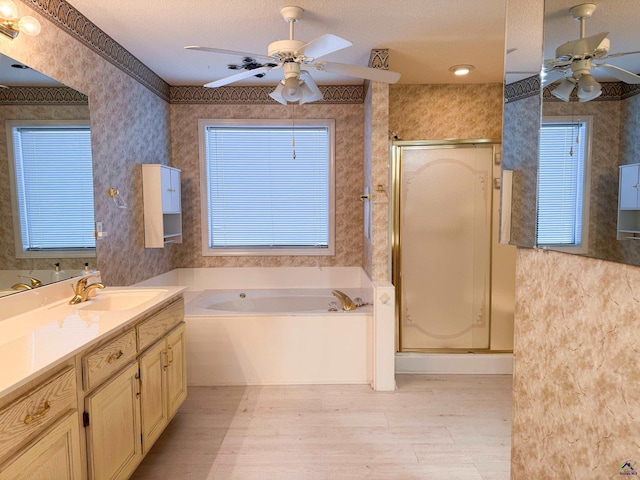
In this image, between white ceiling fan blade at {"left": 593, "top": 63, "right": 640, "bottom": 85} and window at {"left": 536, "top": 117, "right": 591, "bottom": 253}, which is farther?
window at {"left": 536, "top": 117, "right": 591, "bottom": 253}

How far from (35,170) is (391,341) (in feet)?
8.19

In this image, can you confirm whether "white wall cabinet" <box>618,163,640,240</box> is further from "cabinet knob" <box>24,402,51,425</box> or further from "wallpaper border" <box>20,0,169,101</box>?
"wallpaper border" <box>20,0,169,101</box>

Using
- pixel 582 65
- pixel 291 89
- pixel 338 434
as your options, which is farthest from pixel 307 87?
pixel 338 434

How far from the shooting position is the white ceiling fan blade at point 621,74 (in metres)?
0.77

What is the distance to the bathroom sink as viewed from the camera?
218 cm

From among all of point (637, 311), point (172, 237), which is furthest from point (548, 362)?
point (172, 237)

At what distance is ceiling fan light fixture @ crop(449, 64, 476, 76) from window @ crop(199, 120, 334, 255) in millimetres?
1223

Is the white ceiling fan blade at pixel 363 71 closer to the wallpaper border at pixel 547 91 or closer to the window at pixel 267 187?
the wallpaper border at pixel 547 91

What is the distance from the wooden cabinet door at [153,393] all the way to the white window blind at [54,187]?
2.66 ft

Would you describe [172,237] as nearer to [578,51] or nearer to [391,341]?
[391,341]

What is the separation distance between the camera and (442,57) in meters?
3.12

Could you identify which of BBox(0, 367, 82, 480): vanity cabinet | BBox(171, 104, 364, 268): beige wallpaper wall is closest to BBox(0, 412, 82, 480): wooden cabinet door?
BBox(0, 367, 82, 480): vanity cabinet

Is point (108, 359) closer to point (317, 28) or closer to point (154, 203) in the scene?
point (154, 203)

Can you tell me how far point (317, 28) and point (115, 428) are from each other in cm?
259
